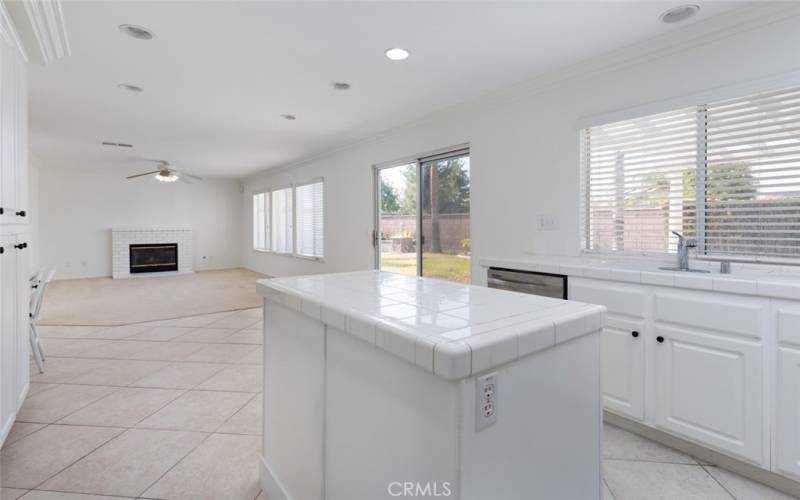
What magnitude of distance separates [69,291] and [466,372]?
28.6 feet

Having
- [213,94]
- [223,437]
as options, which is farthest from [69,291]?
[223,437]

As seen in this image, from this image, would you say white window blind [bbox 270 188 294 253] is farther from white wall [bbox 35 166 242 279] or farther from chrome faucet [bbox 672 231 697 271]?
chrome faucet [bbox 672 231 697 271]

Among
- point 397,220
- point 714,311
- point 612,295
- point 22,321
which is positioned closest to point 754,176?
point 714,311

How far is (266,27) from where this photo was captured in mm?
2475

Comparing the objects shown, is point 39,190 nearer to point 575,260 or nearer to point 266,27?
point 266,27

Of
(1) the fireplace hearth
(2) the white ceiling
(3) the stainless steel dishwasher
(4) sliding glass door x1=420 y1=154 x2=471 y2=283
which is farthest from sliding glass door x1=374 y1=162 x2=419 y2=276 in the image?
(1) the fireplace hearth

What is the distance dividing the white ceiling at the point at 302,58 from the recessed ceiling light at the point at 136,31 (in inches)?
2.1

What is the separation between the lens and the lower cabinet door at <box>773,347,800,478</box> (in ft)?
5.75

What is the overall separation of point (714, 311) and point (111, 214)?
1096 centimetres

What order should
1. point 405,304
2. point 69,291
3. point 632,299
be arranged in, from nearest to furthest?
point 405,304 → point 632,299 → point 69,291

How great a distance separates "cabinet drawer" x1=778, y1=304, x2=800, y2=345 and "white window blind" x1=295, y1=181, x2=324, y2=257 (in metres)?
5.81

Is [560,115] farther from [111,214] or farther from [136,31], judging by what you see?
[111,214]

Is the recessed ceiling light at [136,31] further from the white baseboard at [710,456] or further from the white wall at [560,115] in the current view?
the white baseboard at [710,456]

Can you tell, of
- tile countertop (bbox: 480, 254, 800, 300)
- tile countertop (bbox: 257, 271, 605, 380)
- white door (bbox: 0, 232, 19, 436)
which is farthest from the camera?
white door (bbox: 0, 232, 19, 436)
